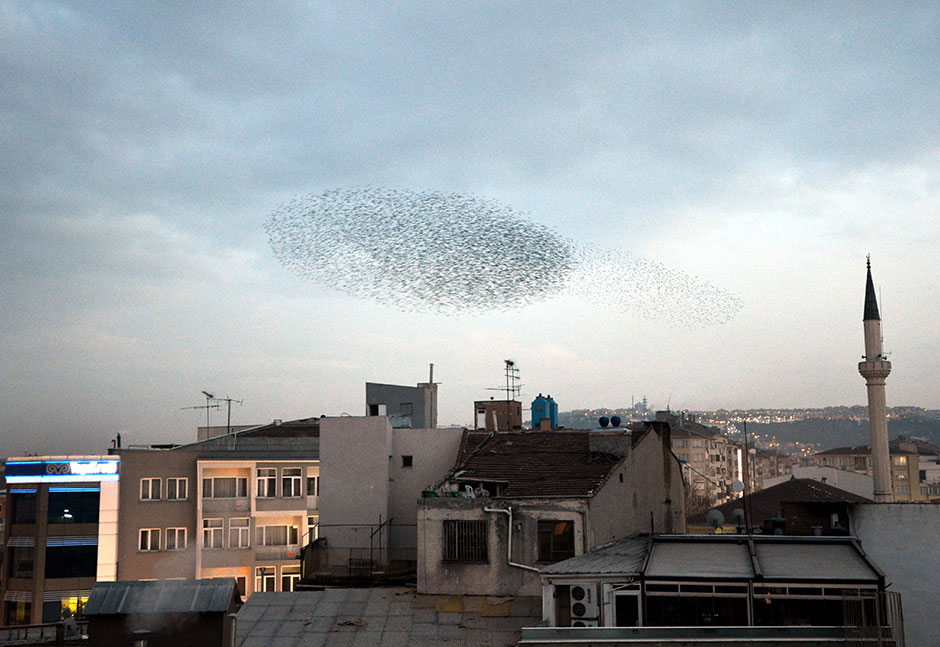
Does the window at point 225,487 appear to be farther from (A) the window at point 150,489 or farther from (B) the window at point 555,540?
(B) the window at point 555,540

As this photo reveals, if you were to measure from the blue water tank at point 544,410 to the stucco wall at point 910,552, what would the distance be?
23.0 metres

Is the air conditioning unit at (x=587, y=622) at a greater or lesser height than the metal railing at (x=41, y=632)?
greater

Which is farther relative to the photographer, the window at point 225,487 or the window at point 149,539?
the window at point 225,487

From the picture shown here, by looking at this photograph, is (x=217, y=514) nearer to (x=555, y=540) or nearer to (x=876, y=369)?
(x=555, y=540)

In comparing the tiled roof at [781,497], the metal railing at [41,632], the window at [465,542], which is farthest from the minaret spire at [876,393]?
the metal railing at [41,632]

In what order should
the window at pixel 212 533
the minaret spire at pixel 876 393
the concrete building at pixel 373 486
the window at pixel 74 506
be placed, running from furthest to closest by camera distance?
the minaret spire at pixel 876 393 → the window at pixel 74 506 → the window at pixel 212 533 → the concrete building at pixel 373 486

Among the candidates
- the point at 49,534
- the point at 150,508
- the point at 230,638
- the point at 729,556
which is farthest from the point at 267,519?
the point at 729,556

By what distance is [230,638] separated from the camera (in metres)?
25.9

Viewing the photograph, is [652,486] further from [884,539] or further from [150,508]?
[150,508]

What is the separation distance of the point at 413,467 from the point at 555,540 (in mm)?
Result: 14048

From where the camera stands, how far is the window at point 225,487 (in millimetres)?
57844

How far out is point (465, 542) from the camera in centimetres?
3269

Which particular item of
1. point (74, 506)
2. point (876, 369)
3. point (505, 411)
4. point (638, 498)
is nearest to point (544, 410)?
point (505, 411)

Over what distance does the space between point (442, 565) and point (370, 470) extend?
37.0 feet
